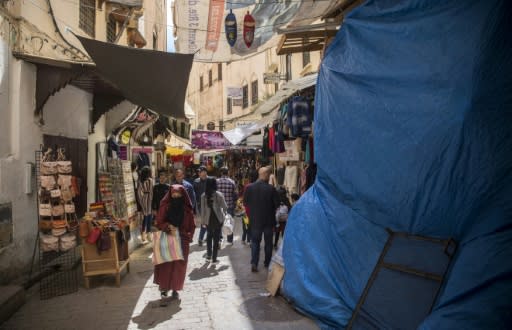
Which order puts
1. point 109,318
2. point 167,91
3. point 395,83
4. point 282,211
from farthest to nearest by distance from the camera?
1. point 282,211
2. point 167,91
3. point 109,318
4. point 395,83

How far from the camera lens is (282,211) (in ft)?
27.6

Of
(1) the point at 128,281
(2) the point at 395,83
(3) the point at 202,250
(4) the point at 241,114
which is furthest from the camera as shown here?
(4) the point at 241,114

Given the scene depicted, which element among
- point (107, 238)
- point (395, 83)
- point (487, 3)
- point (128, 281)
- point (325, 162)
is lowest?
point (128, 281)

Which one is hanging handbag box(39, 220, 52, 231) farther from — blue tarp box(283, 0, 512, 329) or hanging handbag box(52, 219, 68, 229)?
blue tarp box(283, 0, 512, 329)

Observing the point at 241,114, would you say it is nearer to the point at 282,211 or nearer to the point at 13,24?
the point at 282,211

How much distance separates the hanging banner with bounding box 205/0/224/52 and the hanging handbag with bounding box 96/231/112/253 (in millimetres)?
4259

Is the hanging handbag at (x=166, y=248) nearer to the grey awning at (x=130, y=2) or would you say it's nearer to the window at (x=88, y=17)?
the window at (x=88, y=17)

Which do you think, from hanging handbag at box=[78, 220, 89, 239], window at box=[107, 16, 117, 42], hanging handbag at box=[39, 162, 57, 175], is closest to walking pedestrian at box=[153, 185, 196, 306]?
hanging handbag at box=[78, 220, 89, 239]

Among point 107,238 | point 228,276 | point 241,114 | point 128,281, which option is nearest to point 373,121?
point 228,276

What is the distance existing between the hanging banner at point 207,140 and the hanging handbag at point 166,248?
1040 centimetres

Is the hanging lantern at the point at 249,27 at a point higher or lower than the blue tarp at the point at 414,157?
higher

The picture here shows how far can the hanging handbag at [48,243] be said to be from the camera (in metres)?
6.05

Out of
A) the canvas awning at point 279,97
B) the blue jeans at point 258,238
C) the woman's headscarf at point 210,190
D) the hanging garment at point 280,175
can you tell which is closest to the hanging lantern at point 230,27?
the canvas awning at point 279,97

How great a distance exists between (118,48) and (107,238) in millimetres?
2963
